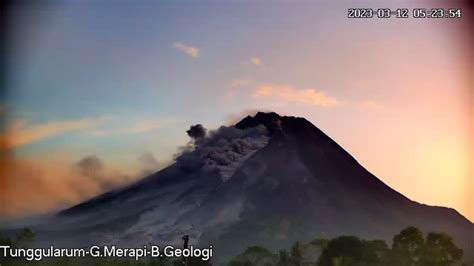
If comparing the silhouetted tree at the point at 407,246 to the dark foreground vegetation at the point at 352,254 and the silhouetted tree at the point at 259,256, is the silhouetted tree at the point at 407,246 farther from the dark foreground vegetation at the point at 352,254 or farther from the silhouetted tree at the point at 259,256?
the silhouetted tree at the point at 259,256

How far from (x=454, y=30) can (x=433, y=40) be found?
109 mm

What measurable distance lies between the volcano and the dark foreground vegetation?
4 cm

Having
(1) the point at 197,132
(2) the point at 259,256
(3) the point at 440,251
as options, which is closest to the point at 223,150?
(1) the point at 197,132

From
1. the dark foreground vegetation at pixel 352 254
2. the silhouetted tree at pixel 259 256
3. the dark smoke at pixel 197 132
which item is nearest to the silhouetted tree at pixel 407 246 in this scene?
the dark foreground vegetation at pixel 352 254

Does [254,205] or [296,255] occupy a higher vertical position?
[254,205]

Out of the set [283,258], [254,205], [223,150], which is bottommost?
[283,258]

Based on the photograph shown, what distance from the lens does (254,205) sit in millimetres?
3330

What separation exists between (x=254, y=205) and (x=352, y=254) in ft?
1.78

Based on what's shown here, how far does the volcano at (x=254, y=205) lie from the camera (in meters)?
3.24

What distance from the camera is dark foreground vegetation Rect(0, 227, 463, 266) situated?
3.23m

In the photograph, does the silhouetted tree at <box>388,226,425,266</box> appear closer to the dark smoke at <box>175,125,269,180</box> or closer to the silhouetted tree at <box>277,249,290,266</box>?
the silhouetted tree at <box>277,249,290,266</box>

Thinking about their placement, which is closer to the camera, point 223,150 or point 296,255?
point 296,255

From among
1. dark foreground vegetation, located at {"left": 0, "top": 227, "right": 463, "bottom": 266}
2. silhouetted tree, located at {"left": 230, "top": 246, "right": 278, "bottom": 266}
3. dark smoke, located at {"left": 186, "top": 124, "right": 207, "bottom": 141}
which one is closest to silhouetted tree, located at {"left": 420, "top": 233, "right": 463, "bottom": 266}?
dark foreground vegetation, located at {"left": 0, "top": 227, "right": 463, "bottom": 266}

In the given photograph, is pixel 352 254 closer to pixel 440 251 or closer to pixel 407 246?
pixel 407 246
